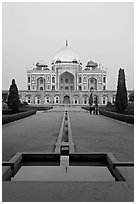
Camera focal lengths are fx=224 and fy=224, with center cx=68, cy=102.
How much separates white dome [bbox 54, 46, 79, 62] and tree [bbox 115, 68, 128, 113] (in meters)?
32.3

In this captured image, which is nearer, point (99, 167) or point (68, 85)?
point (99, 167)

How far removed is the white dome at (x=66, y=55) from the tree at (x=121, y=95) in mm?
32318

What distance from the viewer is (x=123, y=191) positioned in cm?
211

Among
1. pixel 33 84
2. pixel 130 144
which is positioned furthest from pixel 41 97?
pixel 130 144

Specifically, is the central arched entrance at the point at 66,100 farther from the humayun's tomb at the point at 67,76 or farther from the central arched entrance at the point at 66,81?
the central arched entrance at the point at 66,81

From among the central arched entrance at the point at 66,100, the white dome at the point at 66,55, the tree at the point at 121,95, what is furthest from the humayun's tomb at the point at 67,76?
the tree at the point at 121,95

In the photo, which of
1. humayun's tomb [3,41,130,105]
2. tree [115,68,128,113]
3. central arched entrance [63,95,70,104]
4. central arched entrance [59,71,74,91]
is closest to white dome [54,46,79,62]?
humayun's tomb [3,41,130,105]

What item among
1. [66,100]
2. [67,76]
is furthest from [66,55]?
[66,100]

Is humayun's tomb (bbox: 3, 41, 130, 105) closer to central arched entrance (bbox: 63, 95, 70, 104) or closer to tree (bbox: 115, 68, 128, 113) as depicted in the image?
central arched entrance (bbox: 63, 95, 70, 104)

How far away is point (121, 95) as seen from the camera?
1326cm

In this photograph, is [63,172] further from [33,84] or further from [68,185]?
[33,84]

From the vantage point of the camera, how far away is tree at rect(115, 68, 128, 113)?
13075 millimetres

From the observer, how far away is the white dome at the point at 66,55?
45.3 metres

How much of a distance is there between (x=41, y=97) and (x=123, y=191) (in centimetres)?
3797
